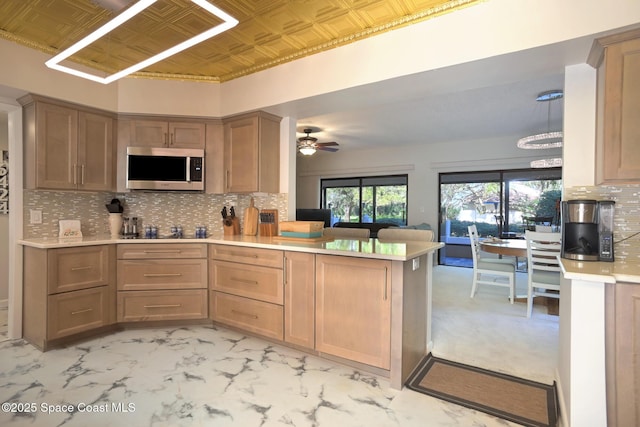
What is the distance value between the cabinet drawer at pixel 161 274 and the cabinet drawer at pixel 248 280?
151 mm

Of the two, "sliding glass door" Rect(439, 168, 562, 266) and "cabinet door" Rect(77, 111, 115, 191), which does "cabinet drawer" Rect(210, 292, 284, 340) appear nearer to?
"cabinet door" Rect(77, 111, 115, 191)

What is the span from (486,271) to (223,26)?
404 centimetres

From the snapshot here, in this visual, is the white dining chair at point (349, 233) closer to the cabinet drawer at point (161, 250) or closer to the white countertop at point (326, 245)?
the white countertop at point (326, 245)

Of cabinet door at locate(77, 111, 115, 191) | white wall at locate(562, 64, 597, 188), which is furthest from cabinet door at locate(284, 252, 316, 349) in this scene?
cabinet door at locate(77, 111, 115, 191)

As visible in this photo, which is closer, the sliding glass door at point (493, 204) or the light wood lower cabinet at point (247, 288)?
the light wood lower cabinet at point (247, 288)

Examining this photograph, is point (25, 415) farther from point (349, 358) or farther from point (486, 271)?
point (486, 271)

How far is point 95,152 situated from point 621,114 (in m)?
3.97

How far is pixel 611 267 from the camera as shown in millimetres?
1653

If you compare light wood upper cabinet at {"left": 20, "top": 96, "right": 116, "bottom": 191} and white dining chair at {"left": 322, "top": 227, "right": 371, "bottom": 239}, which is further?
white dining chair at {"left": 322, "top": 227, "right": 371, "bottom": 239}

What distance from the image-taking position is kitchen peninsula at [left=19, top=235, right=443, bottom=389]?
2.21 m

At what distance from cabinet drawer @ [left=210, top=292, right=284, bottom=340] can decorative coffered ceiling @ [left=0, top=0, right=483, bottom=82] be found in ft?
7.05

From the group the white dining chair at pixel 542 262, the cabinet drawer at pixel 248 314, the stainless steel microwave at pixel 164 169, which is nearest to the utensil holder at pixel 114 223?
the stainless steel microwave at pixel 164 169

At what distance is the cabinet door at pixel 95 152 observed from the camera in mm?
3039

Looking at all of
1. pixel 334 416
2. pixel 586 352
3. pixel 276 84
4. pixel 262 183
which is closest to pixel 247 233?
pixel 262 183
